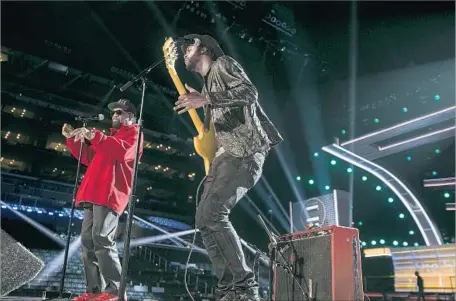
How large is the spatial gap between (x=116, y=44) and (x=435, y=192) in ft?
51.0

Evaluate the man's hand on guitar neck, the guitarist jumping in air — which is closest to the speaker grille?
the guitarist jumping in air

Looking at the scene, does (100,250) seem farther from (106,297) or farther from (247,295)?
(247,295)

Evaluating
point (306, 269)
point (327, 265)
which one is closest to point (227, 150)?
point (327, 265)

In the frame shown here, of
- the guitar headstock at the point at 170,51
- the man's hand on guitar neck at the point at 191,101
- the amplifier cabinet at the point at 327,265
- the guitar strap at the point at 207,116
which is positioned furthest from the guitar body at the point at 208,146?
the amplifier cabinet at the point at 327,265

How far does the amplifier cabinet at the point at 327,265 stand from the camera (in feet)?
10.5

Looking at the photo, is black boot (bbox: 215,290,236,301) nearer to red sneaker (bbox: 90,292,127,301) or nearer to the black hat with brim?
red sneaker (bbox: 90,292,127,301)

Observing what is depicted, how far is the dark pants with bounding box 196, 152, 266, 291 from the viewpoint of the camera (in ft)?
8.73

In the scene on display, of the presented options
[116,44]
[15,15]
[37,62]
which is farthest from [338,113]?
[37,62]

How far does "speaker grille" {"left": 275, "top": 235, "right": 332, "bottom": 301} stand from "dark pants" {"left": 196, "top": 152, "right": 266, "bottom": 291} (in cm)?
90

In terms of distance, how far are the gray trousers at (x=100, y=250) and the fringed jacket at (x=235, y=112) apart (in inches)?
63.4

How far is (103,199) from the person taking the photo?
3.85m

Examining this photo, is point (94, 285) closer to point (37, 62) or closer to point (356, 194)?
Result: point (356, 194)

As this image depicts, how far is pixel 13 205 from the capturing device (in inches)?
1362

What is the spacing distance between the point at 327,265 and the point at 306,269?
362mm
